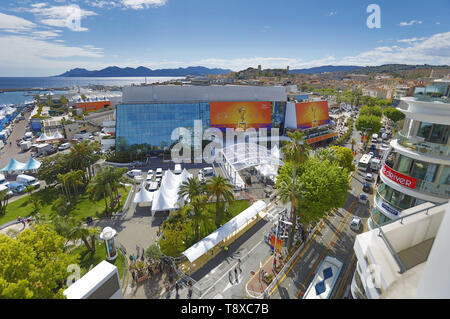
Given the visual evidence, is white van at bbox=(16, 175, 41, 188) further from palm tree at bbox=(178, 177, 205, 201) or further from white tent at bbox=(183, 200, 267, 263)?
white tent at bbox=(183, 200, 267, 263)

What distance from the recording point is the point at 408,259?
10.5 metres

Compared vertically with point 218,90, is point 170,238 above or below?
below

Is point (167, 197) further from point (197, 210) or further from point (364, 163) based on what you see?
point (364, 163)

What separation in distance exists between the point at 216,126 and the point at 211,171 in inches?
776

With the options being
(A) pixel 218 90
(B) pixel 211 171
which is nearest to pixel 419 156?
(B) pixel 211 171

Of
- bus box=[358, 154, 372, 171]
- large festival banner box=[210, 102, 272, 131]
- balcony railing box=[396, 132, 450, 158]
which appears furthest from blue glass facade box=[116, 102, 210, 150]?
balcony railing box=[396, 132, 450, 158]

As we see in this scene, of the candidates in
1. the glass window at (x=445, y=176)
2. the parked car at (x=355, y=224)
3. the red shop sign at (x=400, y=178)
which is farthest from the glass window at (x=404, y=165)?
the parked car at (x=355, y=224)

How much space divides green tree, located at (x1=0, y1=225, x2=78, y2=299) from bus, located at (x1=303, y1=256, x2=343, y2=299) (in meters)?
18.6

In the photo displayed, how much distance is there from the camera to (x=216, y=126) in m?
62.2

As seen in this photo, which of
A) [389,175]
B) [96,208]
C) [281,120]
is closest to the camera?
[389,175]

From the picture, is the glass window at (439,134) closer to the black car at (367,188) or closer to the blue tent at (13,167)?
the black car at (367,188)

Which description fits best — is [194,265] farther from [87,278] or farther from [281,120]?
[281,120]

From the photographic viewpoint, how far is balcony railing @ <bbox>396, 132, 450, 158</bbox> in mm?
15422

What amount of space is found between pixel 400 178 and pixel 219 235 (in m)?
18.1
